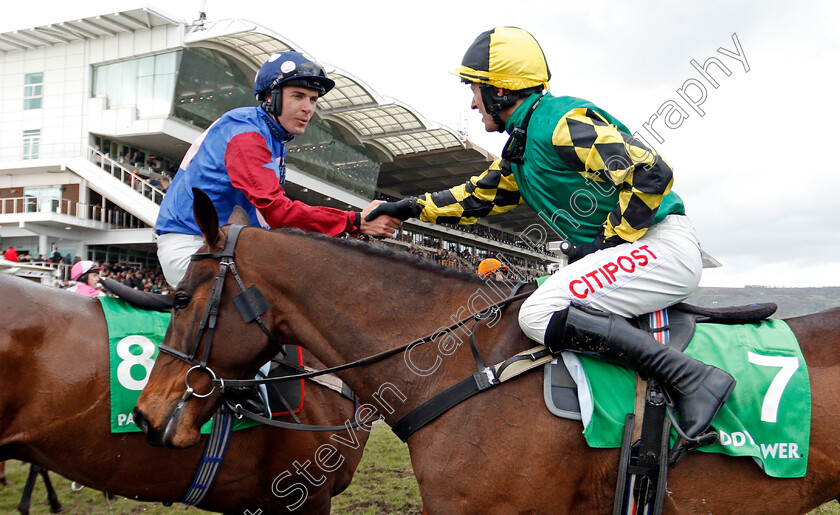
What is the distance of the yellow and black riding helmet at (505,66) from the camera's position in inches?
103

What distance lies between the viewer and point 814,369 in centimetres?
235

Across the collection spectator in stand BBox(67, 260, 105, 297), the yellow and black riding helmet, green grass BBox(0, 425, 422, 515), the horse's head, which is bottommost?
green grass BBox(0, 425, 422, 515)

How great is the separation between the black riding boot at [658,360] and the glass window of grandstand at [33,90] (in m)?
35.2

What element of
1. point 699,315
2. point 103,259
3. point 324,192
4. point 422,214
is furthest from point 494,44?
point 324,192

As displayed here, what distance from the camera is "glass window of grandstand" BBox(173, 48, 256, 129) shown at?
90.9 ft

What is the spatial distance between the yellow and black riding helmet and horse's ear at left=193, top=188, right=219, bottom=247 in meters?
1.27

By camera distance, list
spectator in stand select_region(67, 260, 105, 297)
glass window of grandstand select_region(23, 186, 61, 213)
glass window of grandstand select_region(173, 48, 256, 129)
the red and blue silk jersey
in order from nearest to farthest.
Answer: the red and blue silk jersey
spectator in stand select_region(67, 260, 105, 297)
glass window of grandstand select_region(23, 186, 61, 213)
glass window of grandstand select_region(173, 48, 256, 129)

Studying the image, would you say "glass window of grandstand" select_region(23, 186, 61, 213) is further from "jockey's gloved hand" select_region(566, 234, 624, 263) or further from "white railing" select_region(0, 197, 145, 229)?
"jockey's gloved hand" select_region(566, 234, 624, 263)

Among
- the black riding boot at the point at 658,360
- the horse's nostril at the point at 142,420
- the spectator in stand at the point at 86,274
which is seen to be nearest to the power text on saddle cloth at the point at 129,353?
the horse's nostril at the point at 142,420

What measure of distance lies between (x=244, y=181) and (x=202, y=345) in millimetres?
899

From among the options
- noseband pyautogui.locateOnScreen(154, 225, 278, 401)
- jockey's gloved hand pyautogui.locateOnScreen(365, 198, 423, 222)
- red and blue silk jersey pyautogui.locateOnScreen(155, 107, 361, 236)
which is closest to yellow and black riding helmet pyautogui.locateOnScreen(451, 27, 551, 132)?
jockey's gloved hand pyautogui.locateOnScreen(365, 198, 423, 222)

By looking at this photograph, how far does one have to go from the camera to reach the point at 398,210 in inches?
120

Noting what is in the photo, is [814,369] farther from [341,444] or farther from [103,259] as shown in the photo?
[103,259]

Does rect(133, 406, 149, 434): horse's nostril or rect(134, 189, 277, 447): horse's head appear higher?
rect(134, 189, 277, 447): horse's head
